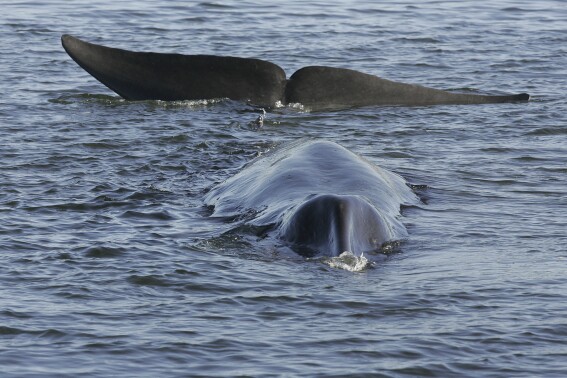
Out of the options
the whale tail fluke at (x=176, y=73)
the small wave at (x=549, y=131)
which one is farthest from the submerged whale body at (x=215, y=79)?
the small wave at (x=549, y=131)

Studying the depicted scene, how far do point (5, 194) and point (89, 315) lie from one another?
3457 mm

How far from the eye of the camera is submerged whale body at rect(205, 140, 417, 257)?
322 inches

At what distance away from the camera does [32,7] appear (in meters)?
24.2

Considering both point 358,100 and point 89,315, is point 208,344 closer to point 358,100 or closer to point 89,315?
point 89,315

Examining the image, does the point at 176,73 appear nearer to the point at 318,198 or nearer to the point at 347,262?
the point at 318,198

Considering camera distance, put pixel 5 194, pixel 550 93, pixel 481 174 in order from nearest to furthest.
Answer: pixel 5 194 → pixel 481 174 → pixel 550 93

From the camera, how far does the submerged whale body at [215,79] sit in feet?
43.5

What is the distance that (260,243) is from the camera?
8.73m

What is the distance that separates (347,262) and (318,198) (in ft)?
1.53

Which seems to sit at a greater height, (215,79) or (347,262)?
(215,79)

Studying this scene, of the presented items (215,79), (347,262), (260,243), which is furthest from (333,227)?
(215,79)

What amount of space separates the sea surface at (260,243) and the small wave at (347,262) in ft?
0.13

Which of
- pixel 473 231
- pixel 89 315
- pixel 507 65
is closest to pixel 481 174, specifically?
pixel 473 231

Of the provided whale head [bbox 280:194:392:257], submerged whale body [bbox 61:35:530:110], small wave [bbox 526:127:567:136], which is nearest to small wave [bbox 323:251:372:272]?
whale head [bbox 280:194:392:257]
